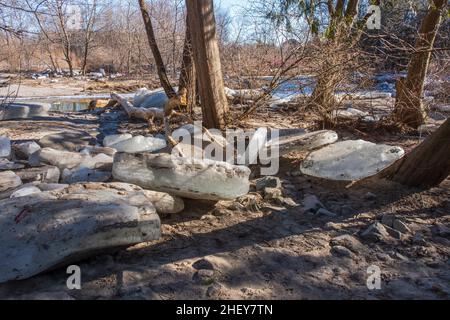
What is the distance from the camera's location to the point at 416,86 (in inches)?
236

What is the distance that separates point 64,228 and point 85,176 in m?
1.54

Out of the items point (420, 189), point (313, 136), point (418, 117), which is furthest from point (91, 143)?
point (418, 117)

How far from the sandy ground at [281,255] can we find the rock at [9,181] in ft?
4.66

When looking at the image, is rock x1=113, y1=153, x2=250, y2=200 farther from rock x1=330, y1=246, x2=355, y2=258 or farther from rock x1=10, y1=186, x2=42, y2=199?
rock x1=330, y1=246, x2=355, y2=258

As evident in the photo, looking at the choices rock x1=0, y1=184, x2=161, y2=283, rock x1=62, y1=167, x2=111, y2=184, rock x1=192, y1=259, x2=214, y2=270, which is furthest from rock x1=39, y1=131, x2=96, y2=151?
rock x1=192, y1=259, x2=214, y2=270

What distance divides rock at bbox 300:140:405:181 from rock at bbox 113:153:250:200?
1.11 m

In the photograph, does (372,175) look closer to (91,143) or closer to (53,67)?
(91,143)

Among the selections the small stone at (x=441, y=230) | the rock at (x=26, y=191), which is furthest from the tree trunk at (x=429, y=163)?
the rock at (x=26, y=191)

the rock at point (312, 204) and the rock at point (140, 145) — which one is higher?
the rock at point (140, 145)

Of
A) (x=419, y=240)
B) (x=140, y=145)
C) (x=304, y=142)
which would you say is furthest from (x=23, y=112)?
(x=419, y=240)

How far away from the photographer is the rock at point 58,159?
13.9ft

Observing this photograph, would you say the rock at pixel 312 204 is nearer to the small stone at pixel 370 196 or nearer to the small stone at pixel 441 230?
the small stone at pixel 370 196

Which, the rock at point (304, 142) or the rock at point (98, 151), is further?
the rock at point (98, 151)

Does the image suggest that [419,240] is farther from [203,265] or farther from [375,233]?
[203,265]
